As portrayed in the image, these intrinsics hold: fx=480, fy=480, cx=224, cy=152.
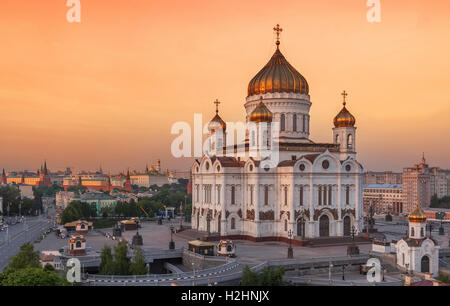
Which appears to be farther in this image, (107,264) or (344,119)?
(344,119)

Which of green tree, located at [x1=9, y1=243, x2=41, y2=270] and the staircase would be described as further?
the staircase

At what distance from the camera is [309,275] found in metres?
34.8

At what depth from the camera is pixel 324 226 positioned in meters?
47.1

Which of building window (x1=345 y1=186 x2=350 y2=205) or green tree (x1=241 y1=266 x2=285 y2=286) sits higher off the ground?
building window (x1=345 y1=186 x2=350 y2=205)

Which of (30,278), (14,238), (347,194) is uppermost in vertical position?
(347,194)

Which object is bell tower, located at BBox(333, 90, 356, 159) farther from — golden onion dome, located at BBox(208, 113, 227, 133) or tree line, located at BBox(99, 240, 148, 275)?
tree line, located at BBox(99, 240, 148, 275)

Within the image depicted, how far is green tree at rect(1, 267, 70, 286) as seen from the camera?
75.6 feet

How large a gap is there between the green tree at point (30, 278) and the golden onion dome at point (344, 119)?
35.5m

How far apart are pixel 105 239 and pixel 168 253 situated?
14.9 meters

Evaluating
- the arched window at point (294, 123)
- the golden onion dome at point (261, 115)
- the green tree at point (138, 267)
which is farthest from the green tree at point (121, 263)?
the arched window at point (294, 123)

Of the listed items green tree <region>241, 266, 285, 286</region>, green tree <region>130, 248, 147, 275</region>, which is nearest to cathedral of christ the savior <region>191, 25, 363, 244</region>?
green tree <region>130, 248, 147, 275</region>

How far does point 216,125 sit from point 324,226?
17867 mm

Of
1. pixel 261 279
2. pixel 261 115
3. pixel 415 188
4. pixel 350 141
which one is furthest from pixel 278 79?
pixel 415 188

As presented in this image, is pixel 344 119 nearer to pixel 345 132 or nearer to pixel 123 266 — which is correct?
pixel 345 132
